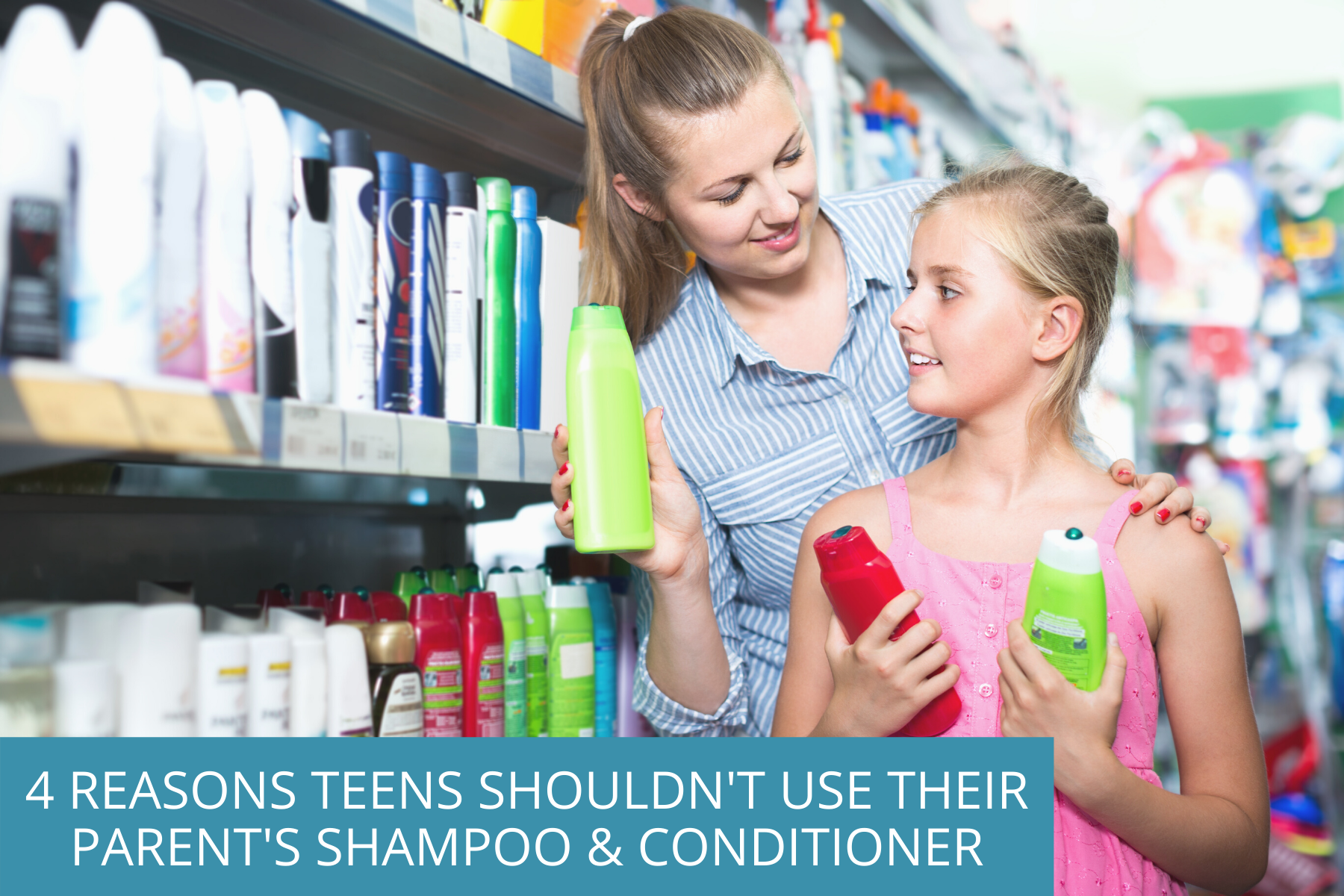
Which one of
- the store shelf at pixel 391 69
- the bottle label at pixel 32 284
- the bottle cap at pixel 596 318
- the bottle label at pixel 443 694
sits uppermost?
the store shelf at pixel 391 69

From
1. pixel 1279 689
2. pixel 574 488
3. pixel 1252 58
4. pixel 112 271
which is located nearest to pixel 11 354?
pixel 112 271

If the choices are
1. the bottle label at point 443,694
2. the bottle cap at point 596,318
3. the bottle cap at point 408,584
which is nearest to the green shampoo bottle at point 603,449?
the bottle cap at point 596,318

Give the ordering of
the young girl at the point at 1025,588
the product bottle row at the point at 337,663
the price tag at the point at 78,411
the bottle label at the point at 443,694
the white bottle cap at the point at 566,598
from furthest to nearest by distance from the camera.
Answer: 1. the white bottle cap at the point at 566,598
2. the bottle label at the point at 443,694
3. the young girl at the point at 1025,588
4. the product bottle row at the point at 337,663
5. the price tag at the point at 78,411

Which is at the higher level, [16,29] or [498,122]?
[498,122]

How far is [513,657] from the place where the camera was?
1.25 m

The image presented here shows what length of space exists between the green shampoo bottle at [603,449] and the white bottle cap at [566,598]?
0.29 m

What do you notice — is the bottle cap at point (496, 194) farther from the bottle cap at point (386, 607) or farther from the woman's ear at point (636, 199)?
the bottle cap at point (386, 607)

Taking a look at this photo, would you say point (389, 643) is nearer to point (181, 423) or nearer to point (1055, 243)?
point (181, 423)

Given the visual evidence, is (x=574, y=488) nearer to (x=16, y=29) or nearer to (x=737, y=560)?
(x=737, y=560)

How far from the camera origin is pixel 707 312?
1511 millimetres

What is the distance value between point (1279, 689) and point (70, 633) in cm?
417

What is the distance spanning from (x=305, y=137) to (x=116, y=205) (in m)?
0.25

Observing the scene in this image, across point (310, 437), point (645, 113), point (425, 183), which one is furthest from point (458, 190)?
point (310, 437)

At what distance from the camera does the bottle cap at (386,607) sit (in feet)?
3.87
